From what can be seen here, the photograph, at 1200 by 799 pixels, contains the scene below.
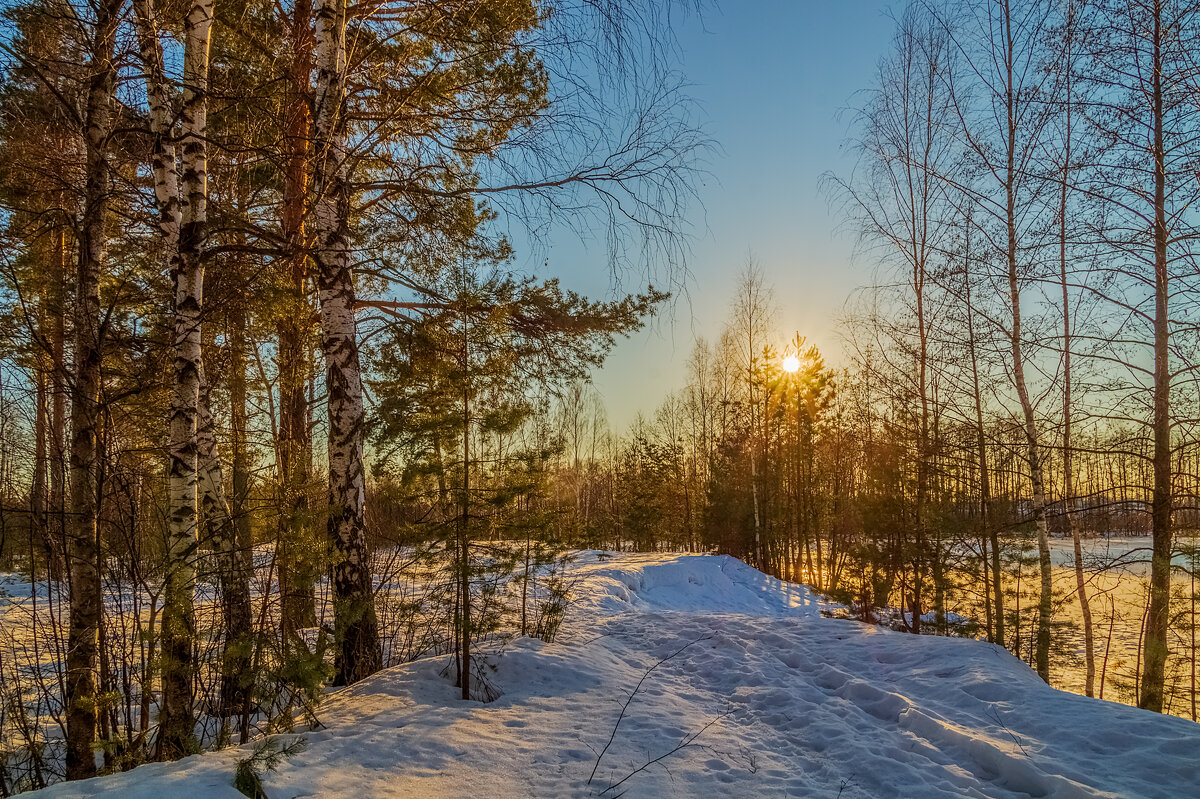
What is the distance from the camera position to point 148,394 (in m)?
5.89

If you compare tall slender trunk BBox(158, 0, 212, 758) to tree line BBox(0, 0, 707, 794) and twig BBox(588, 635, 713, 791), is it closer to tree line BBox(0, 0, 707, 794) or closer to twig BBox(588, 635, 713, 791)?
tree line BBox(0, 0, 707, 794)

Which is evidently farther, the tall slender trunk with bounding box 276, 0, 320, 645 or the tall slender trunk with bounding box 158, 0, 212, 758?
the tall slender trunk with bounding box 276, 0, 320, 645

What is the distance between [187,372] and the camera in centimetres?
355

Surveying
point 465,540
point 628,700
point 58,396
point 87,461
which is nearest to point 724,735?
point 628,700

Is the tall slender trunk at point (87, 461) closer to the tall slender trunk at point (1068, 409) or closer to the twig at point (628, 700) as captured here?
the twig at point (628, 700)

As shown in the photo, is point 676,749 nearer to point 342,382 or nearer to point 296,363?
point 342,382

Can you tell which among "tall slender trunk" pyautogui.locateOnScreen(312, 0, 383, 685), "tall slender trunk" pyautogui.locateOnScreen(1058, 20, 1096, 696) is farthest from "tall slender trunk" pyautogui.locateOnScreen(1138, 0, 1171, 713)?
"tall slender trunk" pyautogui.locateOnScreen(312, 0, 383, 685)

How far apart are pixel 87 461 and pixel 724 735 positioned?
494cm

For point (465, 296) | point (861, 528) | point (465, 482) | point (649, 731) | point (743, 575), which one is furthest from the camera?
point (743, 575)

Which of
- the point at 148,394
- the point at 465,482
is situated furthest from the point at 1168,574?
the point at 148,394

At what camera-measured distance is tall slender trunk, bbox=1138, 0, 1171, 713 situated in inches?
252

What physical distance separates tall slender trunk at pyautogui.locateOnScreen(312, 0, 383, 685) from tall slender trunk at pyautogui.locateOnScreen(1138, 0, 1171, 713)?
29.2ft

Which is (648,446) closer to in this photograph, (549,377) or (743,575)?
(743,575)

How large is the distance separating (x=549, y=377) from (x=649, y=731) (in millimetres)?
4282
